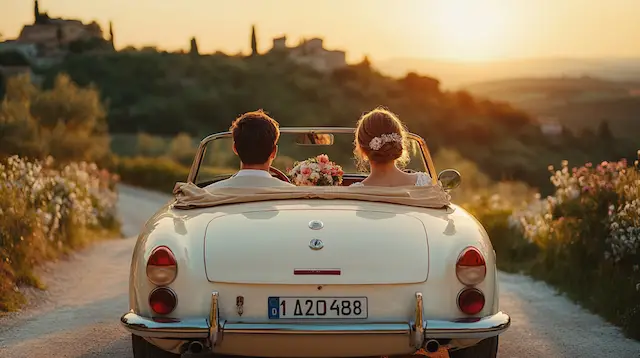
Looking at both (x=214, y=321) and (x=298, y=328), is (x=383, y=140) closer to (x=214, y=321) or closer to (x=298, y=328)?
(x=298, y=328)

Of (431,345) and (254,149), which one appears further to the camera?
(254,149)

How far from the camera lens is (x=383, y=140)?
20.4 feet

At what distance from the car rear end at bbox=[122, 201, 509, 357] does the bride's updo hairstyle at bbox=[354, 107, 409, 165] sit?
102 centimetres

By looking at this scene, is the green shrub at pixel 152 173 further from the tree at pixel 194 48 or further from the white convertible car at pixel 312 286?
the tree at pixel 194 48

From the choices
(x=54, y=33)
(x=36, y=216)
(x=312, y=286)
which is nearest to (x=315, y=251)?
(x=312, y=286)

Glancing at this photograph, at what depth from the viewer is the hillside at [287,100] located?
2950 inches

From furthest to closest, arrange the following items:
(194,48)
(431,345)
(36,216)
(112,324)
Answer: (194,48)
(36,216)
(112,324)
(431,345)

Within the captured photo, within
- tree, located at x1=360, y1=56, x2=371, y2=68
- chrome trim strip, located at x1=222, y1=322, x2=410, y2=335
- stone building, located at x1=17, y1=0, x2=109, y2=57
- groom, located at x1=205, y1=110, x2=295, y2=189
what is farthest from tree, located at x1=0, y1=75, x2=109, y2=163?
tree, located at x1=360, y1=56, x2=371, y2=68

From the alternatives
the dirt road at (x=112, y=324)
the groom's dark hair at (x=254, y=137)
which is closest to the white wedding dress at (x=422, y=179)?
the groom's dark hair at (x=254, y=137)

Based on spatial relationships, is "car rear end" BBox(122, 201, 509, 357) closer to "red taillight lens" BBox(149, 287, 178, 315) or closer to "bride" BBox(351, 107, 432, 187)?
"red taillight lens" BBox(149, 287, 178, 315)

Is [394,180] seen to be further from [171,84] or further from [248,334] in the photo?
[171,84]

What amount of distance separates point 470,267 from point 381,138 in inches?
50.6

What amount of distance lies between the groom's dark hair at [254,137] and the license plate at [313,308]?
1.30 metres

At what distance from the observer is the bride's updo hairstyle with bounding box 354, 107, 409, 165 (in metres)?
6.20
